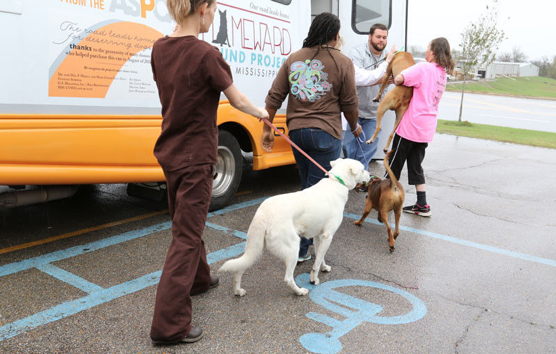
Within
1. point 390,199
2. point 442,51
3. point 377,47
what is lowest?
point 390,199

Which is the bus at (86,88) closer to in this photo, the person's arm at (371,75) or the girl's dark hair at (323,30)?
the person's arm at (371,75)

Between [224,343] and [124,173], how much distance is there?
2.07 meters

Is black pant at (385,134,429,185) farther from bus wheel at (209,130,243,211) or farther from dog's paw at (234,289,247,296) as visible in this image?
dog's paw at (234,289,247,296)

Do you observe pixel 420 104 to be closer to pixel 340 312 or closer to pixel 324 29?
pixel 324 29

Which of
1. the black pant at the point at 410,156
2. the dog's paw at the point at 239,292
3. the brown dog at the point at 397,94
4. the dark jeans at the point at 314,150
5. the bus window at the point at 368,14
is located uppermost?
the bus window at the point at 368,14

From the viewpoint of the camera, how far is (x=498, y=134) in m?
14.6

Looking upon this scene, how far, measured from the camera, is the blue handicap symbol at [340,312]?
2.95m

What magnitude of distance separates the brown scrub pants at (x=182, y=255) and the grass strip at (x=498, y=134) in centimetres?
1209

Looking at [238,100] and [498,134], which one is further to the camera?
[498,134]

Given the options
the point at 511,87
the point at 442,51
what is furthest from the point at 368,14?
the point at 511,87

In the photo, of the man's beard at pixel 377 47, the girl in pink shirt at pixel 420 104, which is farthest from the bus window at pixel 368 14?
the girl in pink shirt at pixel 420 104

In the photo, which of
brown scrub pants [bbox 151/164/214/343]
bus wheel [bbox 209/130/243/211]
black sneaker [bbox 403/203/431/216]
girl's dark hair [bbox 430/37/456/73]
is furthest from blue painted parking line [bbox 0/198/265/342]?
girl's dark hair [bbox 430/37/456/73]

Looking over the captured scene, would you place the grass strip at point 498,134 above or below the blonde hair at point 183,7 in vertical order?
below

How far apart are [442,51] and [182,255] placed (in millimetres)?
3858
